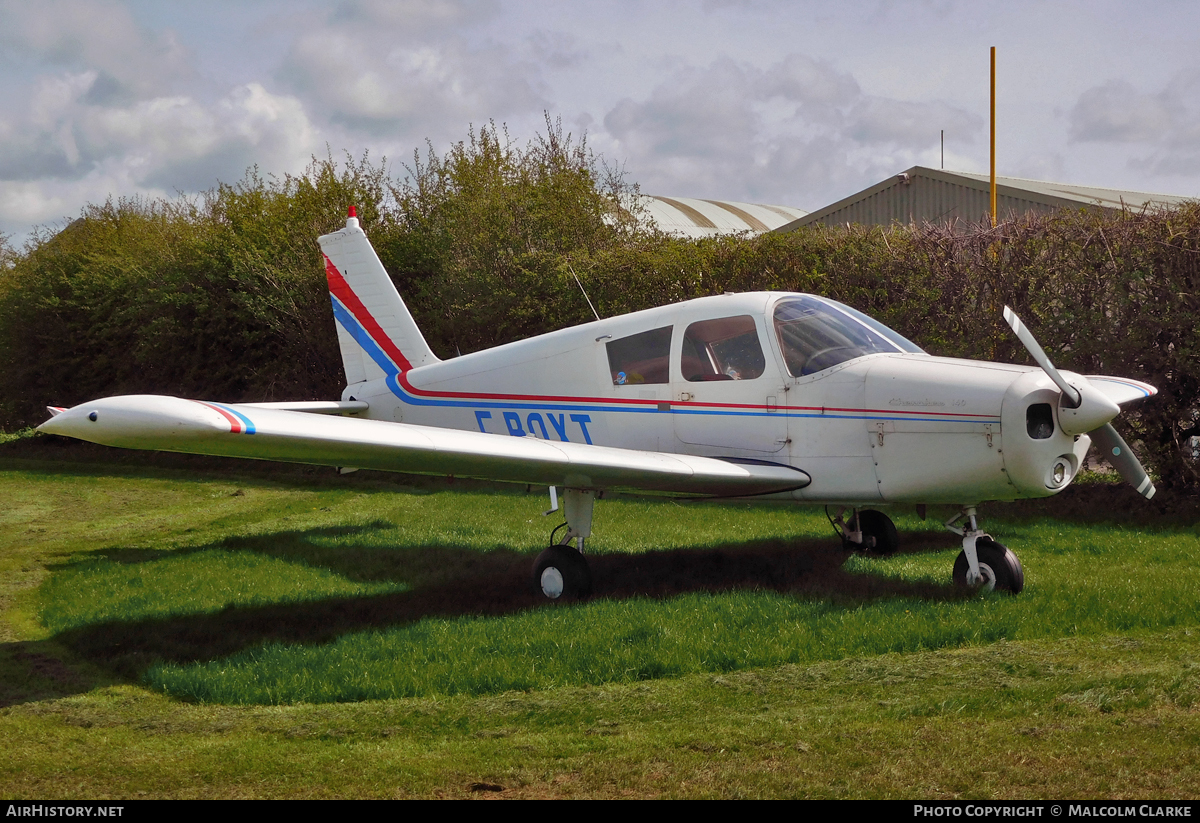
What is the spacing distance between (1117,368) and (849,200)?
13.0 metres

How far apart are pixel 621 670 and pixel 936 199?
57.5 feet

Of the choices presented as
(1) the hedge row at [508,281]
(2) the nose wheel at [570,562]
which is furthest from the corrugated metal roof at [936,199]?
(2) the nose wheel at [570,562]

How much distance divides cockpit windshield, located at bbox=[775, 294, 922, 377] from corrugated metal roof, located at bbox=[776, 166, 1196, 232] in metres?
11.4

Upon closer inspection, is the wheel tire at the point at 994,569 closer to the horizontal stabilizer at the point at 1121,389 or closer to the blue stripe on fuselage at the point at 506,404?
the blue stripe on fuselage at the point at 506,404

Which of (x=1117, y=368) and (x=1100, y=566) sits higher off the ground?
(x=1117, y=368)

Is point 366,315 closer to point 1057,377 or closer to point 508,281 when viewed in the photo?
point 508,281

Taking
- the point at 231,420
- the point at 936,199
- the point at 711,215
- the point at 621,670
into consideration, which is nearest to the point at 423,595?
the point at 621,670

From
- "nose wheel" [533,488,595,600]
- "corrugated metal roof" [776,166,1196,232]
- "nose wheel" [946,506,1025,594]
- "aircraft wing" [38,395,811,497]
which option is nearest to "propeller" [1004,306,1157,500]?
"nose wheel" [946,506,1025,594]

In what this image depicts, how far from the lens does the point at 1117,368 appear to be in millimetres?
10062

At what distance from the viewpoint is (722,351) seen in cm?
764

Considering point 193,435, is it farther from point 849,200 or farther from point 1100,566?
point 849,200

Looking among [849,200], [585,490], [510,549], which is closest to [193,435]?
[585,490]

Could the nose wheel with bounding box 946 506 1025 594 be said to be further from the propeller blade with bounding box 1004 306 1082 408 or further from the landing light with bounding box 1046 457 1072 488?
the propeller blade with bounding box 1004 306 1082 408

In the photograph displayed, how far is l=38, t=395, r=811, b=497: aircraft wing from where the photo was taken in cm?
493
